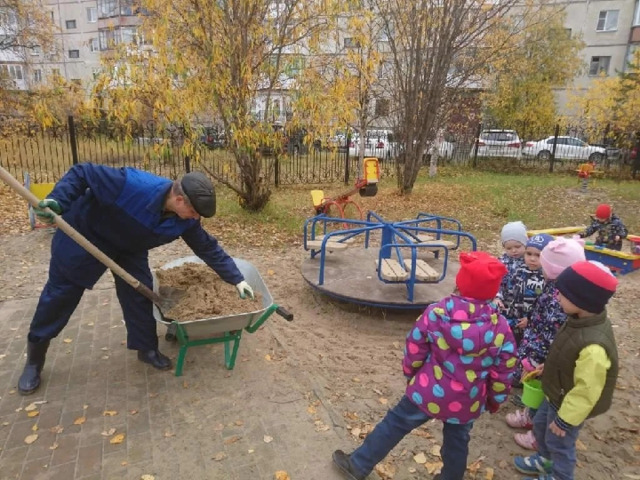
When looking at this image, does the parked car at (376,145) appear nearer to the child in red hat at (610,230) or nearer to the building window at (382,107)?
the building window at (382,107)

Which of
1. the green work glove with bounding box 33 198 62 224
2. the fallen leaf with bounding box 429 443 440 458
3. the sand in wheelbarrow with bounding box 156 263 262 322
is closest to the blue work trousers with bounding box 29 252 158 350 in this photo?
the sand in wheelbarrow with bounding box 156 263 262 322

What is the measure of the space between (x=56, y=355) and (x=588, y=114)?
1835 cm

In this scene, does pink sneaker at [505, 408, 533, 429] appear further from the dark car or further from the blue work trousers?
the dark car

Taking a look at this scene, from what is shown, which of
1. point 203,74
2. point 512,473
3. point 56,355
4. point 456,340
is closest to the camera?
point 456,340

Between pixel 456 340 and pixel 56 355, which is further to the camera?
pixel 56 355

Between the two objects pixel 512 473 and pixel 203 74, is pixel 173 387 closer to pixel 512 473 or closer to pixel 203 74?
pixel 512 473

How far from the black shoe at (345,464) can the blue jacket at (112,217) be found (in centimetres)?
161

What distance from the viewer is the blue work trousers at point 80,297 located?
116 inches

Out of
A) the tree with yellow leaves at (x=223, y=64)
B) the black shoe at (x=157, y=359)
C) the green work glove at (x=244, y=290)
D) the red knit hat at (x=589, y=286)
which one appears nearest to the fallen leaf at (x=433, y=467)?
the red knit hat at (x=589, y=286)

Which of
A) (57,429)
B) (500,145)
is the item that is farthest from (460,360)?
(500,145)

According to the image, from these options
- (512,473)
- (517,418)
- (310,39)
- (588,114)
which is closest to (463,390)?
(512,473)

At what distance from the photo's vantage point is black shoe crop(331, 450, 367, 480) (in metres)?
2.43

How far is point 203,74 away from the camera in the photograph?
715 cm

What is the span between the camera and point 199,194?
2648 millimetres
